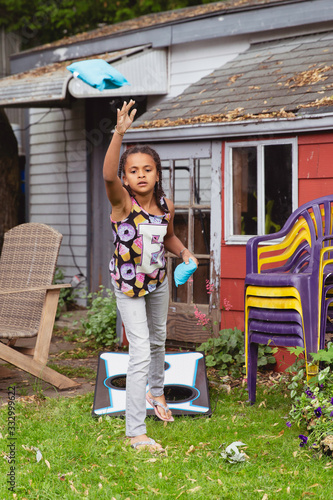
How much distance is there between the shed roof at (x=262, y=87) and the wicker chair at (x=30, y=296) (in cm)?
170

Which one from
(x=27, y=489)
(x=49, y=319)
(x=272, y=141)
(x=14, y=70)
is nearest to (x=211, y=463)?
(x=27, y=489)

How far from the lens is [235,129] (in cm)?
558

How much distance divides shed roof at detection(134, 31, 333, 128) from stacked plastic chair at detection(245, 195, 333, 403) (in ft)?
3.59

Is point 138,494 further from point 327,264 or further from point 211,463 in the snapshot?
point 327,264

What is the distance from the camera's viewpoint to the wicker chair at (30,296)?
15.7 ft

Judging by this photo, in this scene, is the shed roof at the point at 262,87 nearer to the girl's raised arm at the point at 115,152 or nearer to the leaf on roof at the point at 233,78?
the leaf on roof at the point at 233,78

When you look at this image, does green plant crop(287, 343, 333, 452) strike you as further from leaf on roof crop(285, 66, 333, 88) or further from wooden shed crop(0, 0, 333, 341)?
leaf on roof crop(285, 66, 333, 88)

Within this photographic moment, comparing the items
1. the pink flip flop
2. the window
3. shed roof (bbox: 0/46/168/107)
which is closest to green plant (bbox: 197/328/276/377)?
the window

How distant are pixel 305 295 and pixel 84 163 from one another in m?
5.67

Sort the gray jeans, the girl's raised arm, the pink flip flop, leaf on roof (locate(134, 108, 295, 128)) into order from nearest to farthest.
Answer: the girl's raised arm → the gray jeans → the pink flip flop → leaf on roof (locate(134, 108, 295, 128))

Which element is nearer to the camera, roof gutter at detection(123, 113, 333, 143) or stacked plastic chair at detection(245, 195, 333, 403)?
stacked plastic chair at detection(245, 195, 333, 403)

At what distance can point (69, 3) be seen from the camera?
15617 millimetres

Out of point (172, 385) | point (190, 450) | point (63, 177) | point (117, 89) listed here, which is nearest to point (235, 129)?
point (172, 385)

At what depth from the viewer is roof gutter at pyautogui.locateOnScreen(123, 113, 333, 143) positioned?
5.12 m
